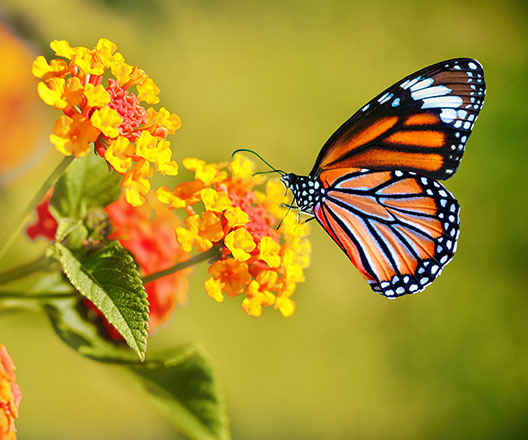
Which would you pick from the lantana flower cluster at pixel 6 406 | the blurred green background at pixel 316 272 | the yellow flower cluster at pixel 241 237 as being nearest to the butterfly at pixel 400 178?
the yellow flower cluster at pixel 241 237

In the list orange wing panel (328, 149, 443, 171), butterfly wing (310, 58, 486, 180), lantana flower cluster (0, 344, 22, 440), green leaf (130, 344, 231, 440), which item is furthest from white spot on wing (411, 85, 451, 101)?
lantana flower cluster (0, 344, 22, 440)

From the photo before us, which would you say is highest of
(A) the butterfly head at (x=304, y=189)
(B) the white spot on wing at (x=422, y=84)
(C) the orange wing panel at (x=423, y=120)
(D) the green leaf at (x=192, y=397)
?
(B) the white spot on wing at (x=422, y=84)

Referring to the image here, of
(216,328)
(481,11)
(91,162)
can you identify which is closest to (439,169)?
(91,162)

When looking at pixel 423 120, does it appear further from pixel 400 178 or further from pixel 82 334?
pixel 82 334

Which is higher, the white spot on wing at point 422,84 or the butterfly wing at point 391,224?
the white spot on wing at point 422,84

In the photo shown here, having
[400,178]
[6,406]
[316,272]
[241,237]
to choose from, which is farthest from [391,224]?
[316,272]

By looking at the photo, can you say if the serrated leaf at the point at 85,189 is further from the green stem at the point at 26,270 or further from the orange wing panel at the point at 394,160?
the orange wing panel at the point at 394,160

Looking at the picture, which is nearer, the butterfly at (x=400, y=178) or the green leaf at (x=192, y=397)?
the green leaf at (x=192, y=397)
